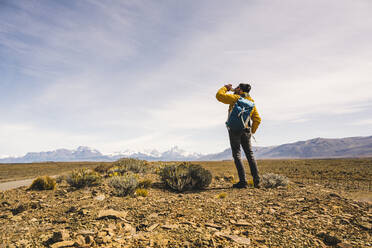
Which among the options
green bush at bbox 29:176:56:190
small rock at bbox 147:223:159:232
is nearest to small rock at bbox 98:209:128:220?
small rock at bbox 147:223:159:232

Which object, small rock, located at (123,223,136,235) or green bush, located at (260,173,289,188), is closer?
small rock, located at (123,223,136,235)

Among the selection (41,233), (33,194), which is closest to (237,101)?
(41,233)

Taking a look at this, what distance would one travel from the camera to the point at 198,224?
125 inches

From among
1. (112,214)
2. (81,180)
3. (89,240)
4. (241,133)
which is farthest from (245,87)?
(81,180)

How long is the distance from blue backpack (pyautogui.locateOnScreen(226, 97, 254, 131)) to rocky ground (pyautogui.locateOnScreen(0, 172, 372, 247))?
198 cm

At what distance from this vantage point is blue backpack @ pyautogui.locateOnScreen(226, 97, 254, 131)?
5820 millimetres

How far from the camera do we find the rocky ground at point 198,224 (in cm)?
271

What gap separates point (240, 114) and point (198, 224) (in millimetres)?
3412

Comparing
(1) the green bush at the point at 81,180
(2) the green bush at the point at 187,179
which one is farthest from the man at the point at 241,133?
(1) the green bush at the point at 81,180

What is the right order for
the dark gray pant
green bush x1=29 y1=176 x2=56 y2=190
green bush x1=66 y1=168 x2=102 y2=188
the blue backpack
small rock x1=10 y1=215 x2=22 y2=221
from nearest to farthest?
small rock x1=10 y1=215 x2=22 y2=221
the blue backpack
the dark gray pant
green bush x1=66 y1=168 x2=102 y2=188
green bush x1=29 y1=176 x2=56 y2=190

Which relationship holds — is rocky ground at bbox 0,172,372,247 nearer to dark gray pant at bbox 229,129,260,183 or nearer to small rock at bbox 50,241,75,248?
small rock at bbox 50,241,75,248

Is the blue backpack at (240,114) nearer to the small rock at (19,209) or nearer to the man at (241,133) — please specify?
the man at (241,133)

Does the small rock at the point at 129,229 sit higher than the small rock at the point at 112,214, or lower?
lower

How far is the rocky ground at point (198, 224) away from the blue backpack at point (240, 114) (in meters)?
1.98
